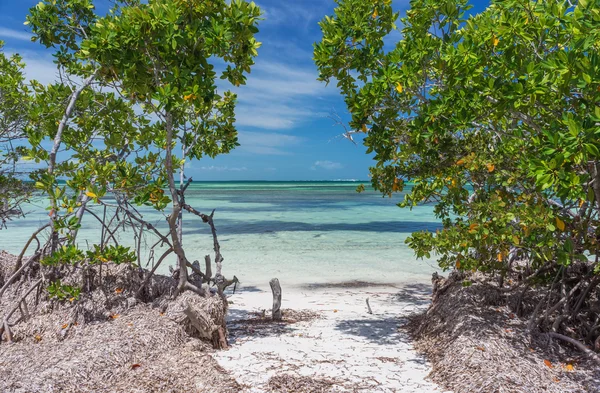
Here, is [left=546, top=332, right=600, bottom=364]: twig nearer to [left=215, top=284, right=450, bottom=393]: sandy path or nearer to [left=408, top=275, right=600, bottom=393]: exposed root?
[left=408, top=275, right=600, bottom=393]: exposed root

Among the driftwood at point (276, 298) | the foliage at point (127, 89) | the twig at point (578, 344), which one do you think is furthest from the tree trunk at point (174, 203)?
the twig at point (578, 344)

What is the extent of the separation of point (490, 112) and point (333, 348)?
3.38 meters

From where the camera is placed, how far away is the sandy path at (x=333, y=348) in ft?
16.1

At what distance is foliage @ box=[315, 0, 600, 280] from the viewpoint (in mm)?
3434

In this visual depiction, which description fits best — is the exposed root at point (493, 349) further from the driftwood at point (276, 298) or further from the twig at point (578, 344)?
the driftwood at point (276, 298)

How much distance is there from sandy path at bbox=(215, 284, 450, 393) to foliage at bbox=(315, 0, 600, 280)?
53.9 inches

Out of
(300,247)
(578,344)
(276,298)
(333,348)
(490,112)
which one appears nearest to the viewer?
(490,112)

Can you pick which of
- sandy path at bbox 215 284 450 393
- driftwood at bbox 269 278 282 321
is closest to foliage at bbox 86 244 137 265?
sandy path at bbox 215 284 450 393

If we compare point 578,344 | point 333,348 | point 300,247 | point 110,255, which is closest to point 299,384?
point 333,348

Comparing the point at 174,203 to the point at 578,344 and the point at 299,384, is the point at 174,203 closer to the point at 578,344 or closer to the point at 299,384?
the point at 299,384

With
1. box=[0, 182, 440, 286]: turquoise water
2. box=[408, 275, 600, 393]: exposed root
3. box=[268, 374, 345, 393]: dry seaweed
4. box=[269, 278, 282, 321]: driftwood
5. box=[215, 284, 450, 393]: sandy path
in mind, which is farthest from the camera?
box=[0, 182, 440, 286]: turquoise water

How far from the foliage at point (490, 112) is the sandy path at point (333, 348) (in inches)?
53.9

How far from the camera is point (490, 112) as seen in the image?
177 inches

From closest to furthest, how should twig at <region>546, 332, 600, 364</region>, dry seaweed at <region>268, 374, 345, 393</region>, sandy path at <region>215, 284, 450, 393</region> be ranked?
dry seaweed at <region>268, 374, 345, 393</region> → twig at <region>546, 332, 600, 364</region> → sandy path at <region>215, 284, 450, 393</region>
